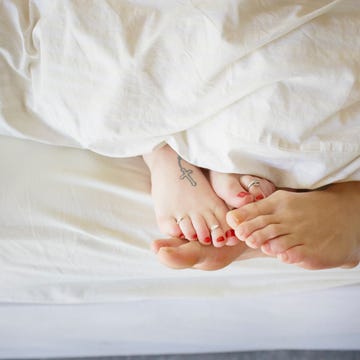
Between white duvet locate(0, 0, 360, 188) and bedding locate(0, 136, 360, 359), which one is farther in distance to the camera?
bedding locate(0, 136, 360, 359)

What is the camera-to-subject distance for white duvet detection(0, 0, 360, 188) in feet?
2.13

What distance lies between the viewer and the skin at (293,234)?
65 centimetres

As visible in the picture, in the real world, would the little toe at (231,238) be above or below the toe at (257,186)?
below

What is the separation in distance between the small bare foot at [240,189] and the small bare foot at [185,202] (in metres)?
0.02

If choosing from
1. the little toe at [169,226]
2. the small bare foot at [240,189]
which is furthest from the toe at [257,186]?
the little toe at [169,226]

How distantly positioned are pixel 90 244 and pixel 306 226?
0.99 ft

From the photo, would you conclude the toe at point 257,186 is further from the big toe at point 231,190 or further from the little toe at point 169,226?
the little toe at point 169,226

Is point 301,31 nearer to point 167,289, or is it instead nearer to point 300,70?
point 300,70

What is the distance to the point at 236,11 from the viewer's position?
0.64m

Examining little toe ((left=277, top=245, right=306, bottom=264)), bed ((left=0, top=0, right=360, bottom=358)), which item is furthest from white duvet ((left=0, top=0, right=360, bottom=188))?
little toe ((left=277, top=245, right=306, bottom=264))

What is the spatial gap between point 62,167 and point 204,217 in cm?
23

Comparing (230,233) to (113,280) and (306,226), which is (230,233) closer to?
(306,226)

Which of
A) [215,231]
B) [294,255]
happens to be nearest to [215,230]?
[215,231]

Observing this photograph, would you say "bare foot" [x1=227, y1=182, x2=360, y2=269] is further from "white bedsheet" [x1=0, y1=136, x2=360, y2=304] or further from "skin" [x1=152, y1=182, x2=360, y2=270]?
"white bedsheet" [x1=0, y1=136, x2=360, y2=304]
